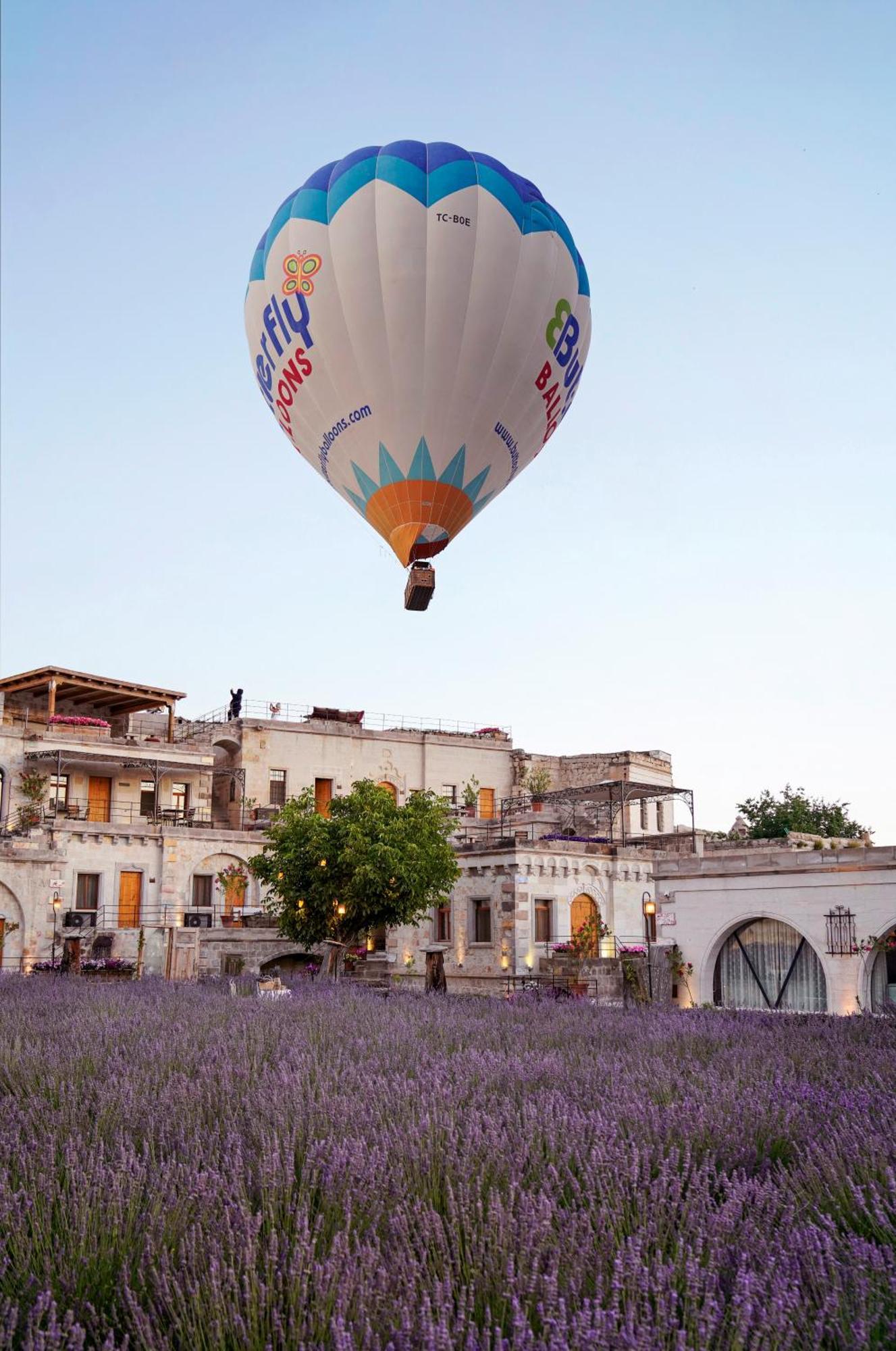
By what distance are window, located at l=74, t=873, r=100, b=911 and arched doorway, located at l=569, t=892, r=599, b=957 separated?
51.8 ft

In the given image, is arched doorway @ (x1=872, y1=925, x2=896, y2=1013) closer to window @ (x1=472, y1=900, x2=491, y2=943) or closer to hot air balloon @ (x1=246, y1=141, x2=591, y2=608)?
hot air balloon @ (x1=246, y1=141, x2=591, y2=608)

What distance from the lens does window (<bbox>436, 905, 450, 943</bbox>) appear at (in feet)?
114

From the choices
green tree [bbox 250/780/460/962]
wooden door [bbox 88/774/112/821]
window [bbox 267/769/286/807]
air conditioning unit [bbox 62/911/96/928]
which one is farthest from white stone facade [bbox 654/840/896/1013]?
window [bbox 267/769/286/807]

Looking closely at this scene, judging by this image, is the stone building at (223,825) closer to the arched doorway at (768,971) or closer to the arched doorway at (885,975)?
the arched doorway at (768,971)

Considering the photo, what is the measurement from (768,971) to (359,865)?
995 centimetres

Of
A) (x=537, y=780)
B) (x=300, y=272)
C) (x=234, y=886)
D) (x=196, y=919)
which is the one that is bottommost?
(x=196, y=919)

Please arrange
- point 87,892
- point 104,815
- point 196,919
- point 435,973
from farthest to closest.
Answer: point 104,815 < point 196,919 < point 87,892 < point 435,973

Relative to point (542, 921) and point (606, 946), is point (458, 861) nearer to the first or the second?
point (542, 921)

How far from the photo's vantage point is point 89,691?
4638 cm

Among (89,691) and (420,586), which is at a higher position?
(89,691)

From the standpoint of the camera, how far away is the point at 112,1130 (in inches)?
237

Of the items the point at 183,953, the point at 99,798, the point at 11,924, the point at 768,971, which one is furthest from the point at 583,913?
the point at 99,798

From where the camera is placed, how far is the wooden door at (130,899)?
38.4 meters

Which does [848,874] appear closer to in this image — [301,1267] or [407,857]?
[407,857]
